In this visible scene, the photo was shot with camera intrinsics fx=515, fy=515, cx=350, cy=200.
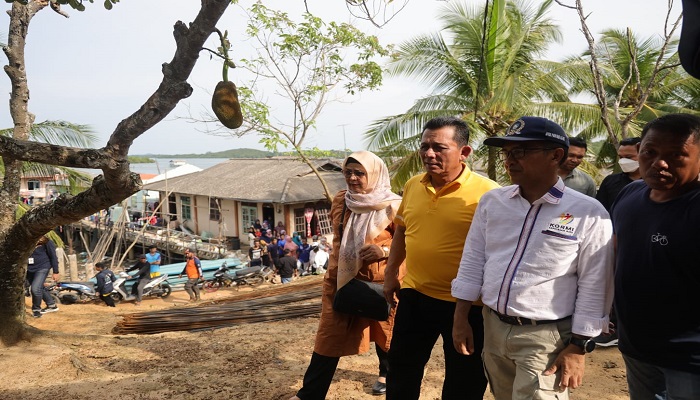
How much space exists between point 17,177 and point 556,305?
17.0 feet

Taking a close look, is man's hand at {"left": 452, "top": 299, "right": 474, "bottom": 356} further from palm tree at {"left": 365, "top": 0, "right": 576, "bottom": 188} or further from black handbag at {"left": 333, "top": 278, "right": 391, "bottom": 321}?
palm tree at {"left": 365, "top": 0, "right": 576, "bottom": 188}

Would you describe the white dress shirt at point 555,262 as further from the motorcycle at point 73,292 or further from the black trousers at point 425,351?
the motorcycle at point 73,292

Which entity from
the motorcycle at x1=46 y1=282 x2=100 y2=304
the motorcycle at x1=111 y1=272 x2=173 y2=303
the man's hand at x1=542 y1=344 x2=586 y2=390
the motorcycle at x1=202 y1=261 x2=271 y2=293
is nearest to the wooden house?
the motorcycle at x1=202 y1=261 x2=271 y2=293

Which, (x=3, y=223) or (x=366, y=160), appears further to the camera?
(x=3, y=223)

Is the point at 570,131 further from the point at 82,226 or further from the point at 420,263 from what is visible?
the point at 82,226

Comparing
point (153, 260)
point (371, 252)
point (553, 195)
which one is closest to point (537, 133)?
point (553, 195)

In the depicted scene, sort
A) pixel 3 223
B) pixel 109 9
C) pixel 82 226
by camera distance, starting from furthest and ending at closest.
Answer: pixel 82 226 → pixel 3 223 → pixel 109 9

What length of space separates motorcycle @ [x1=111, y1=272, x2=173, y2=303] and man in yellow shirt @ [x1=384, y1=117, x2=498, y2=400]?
10.1 meters

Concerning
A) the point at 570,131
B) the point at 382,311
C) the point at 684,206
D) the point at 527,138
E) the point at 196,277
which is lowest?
the point at 196,277

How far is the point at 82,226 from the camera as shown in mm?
29094

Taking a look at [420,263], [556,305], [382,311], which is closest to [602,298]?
[556,305]

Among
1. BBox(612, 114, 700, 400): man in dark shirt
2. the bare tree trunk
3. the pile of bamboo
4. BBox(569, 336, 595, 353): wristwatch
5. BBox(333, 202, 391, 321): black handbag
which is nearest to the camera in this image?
BBox(612, 114, 700, 400): man in dark shirt

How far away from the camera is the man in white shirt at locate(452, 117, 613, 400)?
1.92 metres

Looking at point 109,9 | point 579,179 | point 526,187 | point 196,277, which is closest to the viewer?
point 526,187
